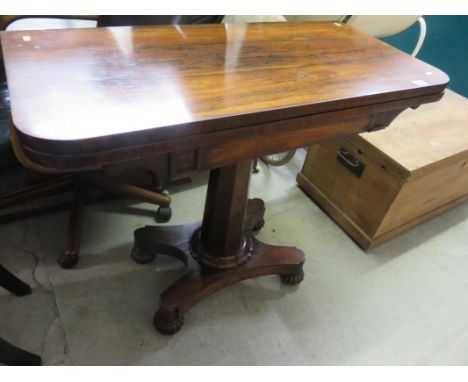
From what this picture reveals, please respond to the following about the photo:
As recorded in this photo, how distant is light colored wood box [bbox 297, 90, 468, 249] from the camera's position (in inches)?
52.4

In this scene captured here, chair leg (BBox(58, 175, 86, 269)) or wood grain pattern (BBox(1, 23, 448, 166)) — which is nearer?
wood grain pattern (BBox(1, 23, 448, 166))

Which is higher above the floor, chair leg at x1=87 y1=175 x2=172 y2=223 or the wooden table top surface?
the wooden table top surface

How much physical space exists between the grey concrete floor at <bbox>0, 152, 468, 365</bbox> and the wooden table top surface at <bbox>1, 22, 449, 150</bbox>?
78 cm

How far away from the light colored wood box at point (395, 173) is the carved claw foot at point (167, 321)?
2.61 ft

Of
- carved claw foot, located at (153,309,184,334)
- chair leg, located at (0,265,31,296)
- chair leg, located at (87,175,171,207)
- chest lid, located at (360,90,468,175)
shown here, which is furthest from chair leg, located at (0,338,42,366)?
chest lid, located at (360,90,468,175)

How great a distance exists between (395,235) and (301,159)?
2.21 ft

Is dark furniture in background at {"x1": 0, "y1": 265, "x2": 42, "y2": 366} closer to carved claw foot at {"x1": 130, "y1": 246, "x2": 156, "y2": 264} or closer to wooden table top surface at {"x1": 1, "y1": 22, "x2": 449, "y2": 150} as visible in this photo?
carved claw foot at {"x1": 130, "y1": 246, "x2": 156, "y2": 264}

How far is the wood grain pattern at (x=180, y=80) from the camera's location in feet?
1.93

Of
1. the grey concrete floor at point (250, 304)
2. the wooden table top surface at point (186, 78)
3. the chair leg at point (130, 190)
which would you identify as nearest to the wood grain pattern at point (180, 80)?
the wooden table top surface at point (186, 78)

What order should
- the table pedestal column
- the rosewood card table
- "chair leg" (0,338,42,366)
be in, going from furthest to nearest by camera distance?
the table pedestal column < "chair leg" (0,338,42,366) < the rosewood card table

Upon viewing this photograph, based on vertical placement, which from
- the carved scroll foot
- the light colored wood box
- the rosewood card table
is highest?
the rosewood card table

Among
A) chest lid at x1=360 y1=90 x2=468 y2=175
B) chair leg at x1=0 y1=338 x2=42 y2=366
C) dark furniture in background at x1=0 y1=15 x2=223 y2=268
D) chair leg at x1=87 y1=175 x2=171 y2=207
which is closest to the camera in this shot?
chair leg at x1=0 y1=338 x2=42 y2=366
